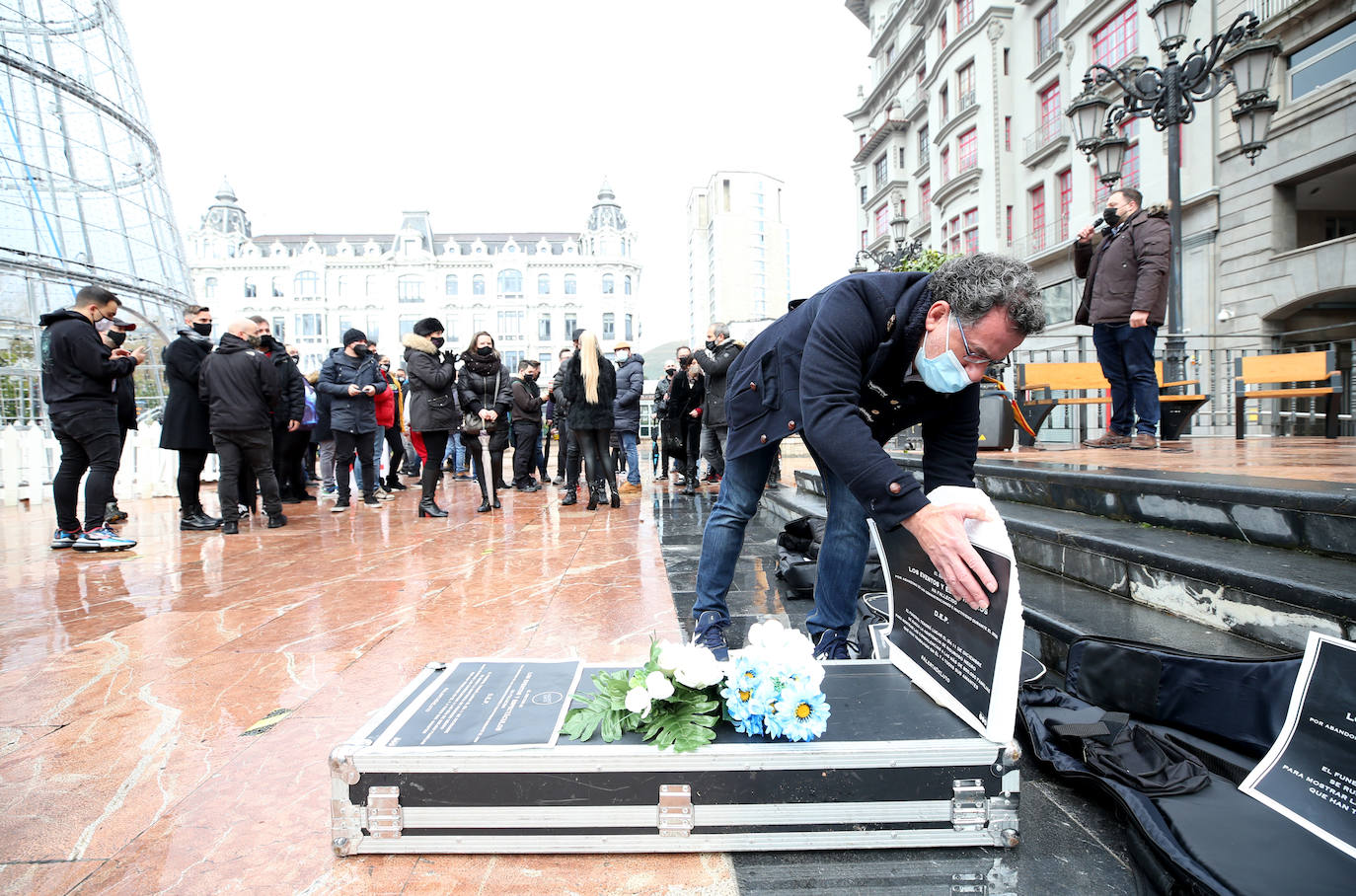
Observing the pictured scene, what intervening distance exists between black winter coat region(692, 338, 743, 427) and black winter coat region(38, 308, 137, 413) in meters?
4.94

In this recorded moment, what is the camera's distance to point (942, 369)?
1.93m

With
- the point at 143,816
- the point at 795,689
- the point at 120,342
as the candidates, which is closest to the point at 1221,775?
the point at 795,689

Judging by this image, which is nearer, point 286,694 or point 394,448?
point 286,694

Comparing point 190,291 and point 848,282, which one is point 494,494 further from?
point 190,291

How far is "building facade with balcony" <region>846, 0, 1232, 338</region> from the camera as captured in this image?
17.4 m

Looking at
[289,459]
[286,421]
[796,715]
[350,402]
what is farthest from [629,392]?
[796,715]

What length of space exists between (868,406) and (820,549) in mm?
593

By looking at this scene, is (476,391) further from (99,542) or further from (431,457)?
(99,542)

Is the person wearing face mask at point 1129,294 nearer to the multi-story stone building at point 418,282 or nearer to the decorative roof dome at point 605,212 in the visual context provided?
the multi-story stone building at point 418,282

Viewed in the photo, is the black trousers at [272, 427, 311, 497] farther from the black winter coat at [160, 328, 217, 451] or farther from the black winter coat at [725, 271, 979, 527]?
the black winter coat at [725, 271, 979, 527]

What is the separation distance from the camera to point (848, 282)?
205 cm

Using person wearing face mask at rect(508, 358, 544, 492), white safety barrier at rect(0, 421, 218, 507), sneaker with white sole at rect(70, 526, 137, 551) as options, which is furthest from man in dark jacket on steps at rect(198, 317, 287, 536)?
white safety barrier at rect(0, 421, 218, 507)

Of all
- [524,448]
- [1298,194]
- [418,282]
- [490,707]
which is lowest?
[490,707]

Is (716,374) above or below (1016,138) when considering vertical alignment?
below
